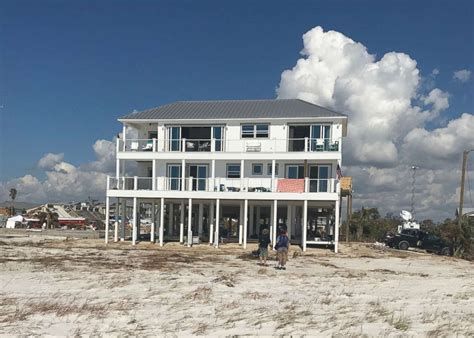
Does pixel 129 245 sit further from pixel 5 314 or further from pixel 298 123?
pixel 5 314

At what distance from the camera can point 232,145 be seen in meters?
32.8

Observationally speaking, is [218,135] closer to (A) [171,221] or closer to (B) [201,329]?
(A) [171,221]

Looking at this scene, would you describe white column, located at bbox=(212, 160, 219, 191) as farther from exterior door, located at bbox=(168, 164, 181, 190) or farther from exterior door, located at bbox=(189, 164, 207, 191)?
exterior door, located at bbox=(168, 164, 181, 190)

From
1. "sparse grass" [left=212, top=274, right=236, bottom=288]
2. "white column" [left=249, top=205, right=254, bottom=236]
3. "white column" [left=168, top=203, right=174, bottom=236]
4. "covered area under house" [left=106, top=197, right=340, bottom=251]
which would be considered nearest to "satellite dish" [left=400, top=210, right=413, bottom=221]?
"covered area under house" [left=106, top=197, right=340, bottom=251]

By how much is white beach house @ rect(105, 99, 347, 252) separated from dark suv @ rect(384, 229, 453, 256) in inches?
189

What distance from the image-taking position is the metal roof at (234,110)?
107ft

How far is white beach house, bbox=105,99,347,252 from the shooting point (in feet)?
101

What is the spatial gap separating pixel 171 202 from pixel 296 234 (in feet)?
29.0

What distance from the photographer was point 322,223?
156 feet

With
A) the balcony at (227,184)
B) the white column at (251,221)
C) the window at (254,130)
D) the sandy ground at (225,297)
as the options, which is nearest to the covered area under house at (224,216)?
the white column at (251,221)

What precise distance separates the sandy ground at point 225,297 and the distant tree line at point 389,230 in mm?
8495

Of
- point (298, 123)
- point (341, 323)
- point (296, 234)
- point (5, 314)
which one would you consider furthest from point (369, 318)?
point (296, 234)

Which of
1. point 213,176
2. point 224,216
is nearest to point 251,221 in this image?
point 224,216

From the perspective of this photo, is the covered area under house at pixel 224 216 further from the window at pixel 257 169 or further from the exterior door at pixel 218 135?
the exterior door at pixel 218 135
